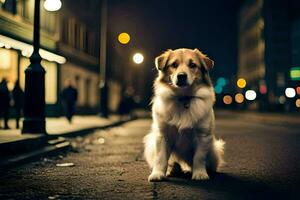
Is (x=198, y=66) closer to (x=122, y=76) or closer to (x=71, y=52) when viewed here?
(x=71, y=52)

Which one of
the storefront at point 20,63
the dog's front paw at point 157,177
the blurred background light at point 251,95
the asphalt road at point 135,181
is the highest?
the blurred background light at point 251,95

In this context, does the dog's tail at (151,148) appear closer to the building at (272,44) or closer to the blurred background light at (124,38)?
the blurred background light at (124,38)

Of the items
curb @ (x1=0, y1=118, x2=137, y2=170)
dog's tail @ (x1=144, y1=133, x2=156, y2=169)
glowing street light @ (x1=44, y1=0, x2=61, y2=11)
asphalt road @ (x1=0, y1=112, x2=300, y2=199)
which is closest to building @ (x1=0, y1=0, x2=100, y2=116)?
glowing street light @ (x1=44, y1=0, x2=61, y2=11)

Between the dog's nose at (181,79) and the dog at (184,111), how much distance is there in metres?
0.05

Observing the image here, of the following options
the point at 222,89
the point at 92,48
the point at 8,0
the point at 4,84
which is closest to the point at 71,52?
the point at 92,48

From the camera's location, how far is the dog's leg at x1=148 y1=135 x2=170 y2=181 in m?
6.29

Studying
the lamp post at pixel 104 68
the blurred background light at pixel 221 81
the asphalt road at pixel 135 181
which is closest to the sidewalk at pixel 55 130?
the asphalt road at pixel 135 181

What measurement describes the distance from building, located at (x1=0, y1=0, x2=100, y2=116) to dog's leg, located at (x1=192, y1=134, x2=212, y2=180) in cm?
1548

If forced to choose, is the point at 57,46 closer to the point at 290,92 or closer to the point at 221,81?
the point at 290,92

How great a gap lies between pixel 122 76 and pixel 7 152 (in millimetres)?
61611

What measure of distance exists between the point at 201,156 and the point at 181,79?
38.7 inches

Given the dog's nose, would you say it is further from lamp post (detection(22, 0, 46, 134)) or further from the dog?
lamp post (detection(22, 0, 46, 134))

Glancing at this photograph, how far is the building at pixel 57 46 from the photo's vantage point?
24.5 metres

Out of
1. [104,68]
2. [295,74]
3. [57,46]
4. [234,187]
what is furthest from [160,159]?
[295,74]
